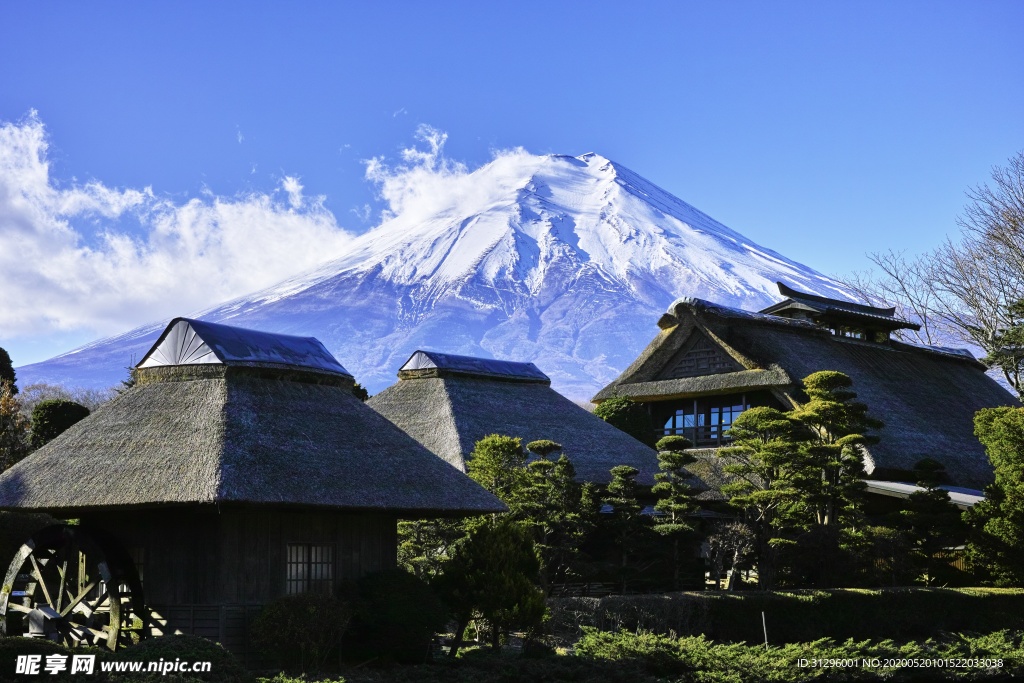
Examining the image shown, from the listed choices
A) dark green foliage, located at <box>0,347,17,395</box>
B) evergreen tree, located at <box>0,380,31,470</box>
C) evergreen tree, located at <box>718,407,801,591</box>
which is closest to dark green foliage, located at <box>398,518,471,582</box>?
evergreen tree, located at <box>718,407,801,591</box>

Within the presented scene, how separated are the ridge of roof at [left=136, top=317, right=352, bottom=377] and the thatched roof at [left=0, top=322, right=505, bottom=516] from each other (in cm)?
7

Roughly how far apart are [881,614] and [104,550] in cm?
1638

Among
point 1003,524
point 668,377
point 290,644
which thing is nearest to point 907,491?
point 1003,524

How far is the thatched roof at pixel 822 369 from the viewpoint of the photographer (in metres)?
32.6

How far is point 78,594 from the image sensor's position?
59.4ft

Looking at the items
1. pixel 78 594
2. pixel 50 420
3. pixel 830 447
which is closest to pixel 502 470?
pixel 830 447

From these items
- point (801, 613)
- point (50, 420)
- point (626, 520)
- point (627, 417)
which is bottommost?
point (801, 613)

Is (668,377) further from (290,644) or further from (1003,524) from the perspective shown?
(290,644)

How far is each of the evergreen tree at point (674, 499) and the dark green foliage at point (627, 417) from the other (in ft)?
24.7

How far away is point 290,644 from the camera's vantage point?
16.0m

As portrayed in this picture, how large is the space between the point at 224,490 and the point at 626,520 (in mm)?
12615

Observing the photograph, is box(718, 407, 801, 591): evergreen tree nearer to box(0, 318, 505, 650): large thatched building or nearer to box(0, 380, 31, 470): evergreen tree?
box(0, 318, 505, 650): large thatched building

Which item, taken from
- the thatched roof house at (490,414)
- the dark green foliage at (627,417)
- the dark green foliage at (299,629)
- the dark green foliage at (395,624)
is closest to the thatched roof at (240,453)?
the dark green foliage at (395,624)

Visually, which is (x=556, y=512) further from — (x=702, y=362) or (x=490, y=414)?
(x=702, y=362)
